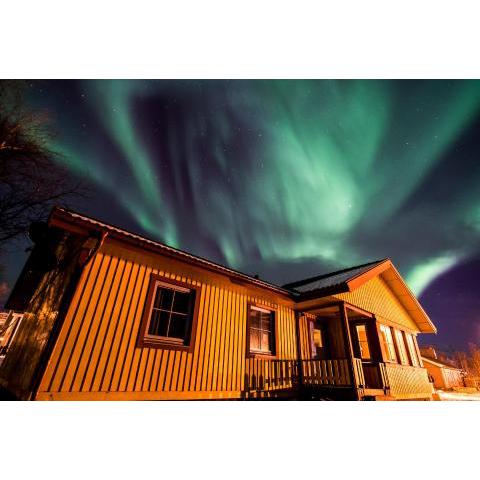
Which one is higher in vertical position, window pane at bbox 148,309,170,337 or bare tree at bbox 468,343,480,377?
bare tree at bbox 468,343,480,377

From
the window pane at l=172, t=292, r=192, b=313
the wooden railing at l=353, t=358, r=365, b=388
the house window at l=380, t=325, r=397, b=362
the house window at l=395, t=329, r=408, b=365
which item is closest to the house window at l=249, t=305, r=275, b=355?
the window pane at l=172, t=292, r=192, b=313

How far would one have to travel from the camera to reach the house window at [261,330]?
8.54 meters

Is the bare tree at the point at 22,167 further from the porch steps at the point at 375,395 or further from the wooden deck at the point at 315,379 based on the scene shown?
the porch steps at the point at 375,395

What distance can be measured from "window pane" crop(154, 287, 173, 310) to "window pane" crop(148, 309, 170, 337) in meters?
0.17

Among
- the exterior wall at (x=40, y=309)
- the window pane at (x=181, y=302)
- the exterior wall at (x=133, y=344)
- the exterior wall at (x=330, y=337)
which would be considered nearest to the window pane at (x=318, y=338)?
the exterior wall at (x=330, y=337)

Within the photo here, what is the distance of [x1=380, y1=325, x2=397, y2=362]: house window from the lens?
12317mm

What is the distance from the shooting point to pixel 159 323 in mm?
6703

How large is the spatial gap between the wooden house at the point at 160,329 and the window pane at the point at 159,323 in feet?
0.09

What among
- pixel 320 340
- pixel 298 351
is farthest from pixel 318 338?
pixel 298 351

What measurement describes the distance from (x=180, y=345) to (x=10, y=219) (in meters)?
8.57

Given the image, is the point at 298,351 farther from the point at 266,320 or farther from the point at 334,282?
the point at 334,282

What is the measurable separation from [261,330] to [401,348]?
29.4 ft

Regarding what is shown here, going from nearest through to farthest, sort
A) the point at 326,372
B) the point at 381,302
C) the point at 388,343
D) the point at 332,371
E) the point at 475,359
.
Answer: the point at 332,371
the point at 326,372
the point at 381,302
the point at 388,343
the point at 475,359

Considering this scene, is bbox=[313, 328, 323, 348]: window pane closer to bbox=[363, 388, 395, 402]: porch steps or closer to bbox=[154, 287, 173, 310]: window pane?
bbox=[363, 388, 395, 402]: porch steps
